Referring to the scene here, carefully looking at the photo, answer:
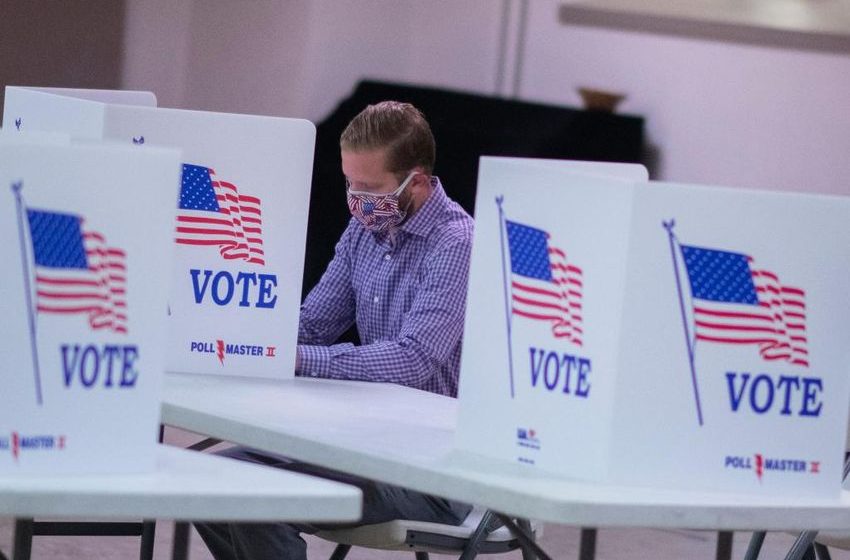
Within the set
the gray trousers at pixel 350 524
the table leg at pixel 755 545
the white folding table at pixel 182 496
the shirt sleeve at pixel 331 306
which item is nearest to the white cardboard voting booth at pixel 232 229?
the gray trousers at pixel 350 524

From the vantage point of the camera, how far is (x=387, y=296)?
3531 mm

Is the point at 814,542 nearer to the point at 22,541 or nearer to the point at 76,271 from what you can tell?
the point at 22,541

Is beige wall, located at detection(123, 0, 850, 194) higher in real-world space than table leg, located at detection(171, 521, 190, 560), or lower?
higher

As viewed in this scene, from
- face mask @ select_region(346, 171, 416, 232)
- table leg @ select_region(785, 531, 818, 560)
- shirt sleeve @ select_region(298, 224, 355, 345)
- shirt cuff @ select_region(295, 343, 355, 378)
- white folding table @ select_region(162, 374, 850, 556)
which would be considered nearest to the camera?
white folding table @ select_region(162, 374, 850, 556)

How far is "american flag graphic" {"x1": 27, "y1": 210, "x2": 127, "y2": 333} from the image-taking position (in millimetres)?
2061

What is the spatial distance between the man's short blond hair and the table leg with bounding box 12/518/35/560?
1054 mm

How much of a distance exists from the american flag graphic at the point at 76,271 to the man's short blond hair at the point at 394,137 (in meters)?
1.37

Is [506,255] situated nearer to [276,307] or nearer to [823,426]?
[823,426]

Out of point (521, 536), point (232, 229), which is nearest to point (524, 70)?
point (232, 229)

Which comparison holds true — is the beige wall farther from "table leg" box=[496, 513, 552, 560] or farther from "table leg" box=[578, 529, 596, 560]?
"table leg" box=[578, 529, 596, 560]

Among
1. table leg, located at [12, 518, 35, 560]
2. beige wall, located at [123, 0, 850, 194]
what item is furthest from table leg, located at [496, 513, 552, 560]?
beige wall, located at [123, 0, 850, 194]

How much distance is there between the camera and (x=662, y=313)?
2.31m

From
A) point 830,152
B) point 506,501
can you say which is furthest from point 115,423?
point 830,152

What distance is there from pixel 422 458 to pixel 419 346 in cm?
86
